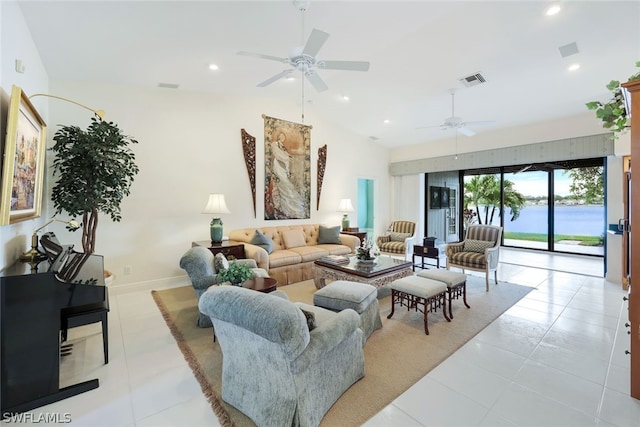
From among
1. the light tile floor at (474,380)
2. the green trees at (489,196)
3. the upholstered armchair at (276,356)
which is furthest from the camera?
the green trees at (489,196)

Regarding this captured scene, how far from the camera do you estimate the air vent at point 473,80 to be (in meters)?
4.12

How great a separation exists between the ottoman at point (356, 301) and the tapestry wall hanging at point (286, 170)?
9.65 ft

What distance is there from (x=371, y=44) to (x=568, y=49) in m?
2.39

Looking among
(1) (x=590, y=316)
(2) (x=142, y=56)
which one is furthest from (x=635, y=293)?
(2) (x=142, y=56)

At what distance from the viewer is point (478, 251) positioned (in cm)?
475

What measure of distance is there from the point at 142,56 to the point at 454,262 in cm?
543

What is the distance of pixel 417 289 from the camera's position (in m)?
2.94

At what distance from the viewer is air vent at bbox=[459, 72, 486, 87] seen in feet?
13.5

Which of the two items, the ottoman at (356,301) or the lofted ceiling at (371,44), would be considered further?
the lofted ceiling at (371,44)

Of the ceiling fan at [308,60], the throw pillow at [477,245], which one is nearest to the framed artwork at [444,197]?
the throw pillow at [477,245]

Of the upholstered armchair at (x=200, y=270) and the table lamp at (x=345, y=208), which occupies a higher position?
the table lamp at (x=345, y=208)

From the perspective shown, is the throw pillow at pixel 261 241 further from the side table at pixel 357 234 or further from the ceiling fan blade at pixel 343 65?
the ceiling fan blade at pixel 343 65

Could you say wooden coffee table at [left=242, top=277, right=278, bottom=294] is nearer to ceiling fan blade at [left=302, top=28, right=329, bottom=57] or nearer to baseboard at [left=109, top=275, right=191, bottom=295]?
baseboard at [left=109, top=275, right=191, bottom=295]

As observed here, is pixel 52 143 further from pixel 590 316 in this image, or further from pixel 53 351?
pixel 590 316
